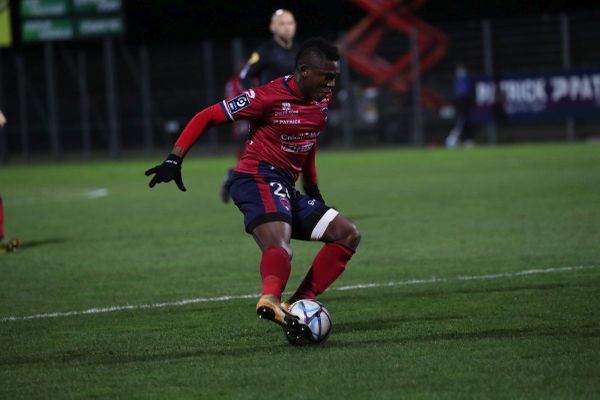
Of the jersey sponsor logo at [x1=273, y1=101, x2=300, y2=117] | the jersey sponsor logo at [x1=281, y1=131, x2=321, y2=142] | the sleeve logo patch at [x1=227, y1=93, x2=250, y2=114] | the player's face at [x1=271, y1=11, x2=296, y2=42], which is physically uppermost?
the player's face at [x1=271, y1=11, x2=296, y2=42]

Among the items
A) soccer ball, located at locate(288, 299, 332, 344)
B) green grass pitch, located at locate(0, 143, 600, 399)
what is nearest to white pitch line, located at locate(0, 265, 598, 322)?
green grass pitch, located at locate(0, 143, 600, 399)

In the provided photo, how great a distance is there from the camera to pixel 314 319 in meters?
6.62

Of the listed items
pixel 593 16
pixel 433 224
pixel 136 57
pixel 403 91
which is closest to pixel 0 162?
pixel 136 57

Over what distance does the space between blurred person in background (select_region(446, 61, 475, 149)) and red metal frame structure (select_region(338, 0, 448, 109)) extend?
5.52 ft

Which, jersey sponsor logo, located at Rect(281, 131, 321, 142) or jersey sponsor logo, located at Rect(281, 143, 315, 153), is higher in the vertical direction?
jersey sponsor logo, located at Rect(281, 131, 321, 142)

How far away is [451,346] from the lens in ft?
21.2

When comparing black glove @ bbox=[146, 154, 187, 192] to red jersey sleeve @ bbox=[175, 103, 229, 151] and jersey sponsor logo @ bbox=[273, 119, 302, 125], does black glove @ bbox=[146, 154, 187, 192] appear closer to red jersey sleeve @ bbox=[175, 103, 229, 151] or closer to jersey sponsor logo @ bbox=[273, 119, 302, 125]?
red jersey sleeve @ bbox=[175, 103, 229, 151]

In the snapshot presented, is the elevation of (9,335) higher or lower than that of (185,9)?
lower

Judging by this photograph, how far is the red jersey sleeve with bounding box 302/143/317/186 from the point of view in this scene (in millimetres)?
7507

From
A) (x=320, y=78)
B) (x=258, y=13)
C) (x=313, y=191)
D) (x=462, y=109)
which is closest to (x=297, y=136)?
(x=320, y=78)

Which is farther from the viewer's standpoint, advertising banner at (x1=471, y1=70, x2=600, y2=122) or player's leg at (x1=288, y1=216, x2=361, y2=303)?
advertising banner at (x1=471, y1=70, x2=600, y2=122)

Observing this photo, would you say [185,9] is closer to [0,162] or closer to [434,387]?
[0,162]

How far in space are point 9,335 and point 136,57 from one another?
108 feet

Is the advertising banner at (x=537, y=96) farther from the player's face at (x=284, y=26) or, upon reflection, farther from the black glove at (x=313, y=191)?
the black glove at (x=313, y=191)
